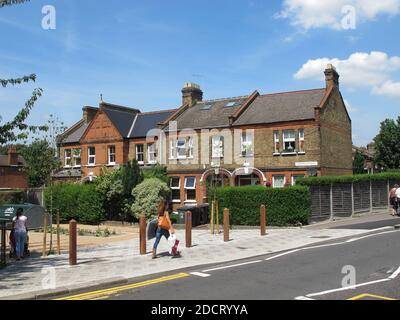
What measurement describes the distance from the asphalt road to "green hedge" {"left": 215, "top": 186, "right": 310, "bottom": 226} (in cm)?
815

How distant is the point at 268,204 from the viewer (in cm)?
2259

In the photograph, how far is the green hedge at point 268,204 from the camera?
72.1 ft

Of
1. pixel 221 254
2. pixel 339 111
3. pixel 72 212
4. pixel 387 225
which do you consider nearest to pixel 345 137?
pixel 339 111

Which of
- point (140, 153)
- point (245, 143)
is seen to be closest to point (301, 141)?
point (245, 143)

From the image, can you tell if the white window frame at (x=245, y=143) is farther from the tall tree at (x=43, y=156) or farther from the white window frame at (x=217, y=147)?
the tall tree at (x=43, y=156)

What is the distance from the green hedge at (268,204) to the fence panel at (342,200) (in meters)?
2.58

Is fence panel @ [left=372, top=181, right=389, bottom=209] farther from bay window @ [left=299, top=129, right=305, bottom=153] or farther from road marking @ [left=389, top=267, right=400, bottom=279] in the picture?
road marking @ [left=389, top=267, right=400, bottom=279]

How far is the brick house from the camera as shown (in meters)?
57.2

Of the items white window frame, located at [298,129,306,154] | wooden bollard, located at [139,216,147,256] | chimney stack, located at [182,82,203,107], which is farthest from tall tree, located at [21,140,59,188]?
chimney stack, located at [182,82,203,107]

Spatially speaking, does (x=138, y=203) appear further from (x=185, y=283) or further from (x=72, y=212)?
(x=185, y=283)

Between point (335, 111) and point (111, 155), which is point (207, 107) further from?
point (335, 111)

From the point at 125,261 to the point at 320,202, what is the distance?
12.8 meters

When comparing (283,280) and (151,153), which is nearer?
(283,280)
